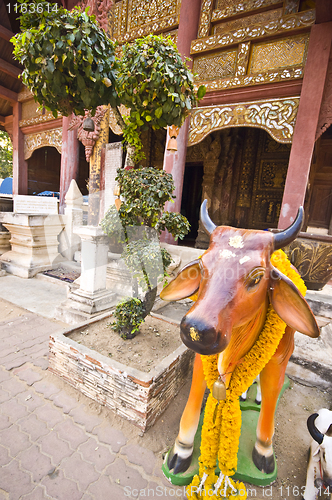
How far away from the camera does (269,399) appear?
6.03 feet

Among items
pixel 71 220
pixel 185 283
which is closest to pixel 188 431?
pixel 185 283

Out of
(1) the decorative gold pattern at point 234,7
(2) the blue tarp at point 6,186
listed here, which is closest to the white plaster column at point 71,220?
(1) the decorative gold pattern at point 234,7

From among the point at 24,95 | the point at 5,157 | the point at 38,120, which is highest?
the point at 24,95

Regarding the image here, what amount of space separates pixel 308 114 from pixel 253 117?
89cm

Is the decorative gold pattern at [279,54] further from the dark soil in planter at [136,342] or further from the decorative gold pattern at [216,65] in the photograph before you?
the dark soil in planter at [136,342]

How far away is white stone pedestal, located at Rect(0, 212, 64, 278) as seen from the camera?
5.80 m

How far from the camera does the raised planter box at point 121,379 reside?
2064 millimetres

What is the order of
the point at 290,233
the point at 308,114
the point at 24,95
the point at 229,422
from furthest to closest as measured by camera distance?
the point at 24,95
the point at 308,114
the point at 229,422
the point at 290,233

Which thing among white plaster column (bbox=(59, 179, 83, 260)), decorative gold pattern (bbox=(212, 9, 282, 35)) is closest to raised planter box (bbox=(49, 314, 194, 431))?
white plaster column (bbox=(59, 179, 83, 260))

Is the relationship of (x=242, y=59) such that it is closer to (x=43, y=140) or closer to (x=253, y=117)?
(x=253, y=117)

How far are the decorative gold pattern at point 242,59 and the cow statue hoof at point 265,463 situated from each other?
5534mm

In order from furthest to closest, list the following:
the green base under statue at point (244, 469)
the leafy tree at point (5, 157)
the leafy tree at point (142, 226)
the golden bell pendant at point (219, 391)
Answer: the leafy tree at point (5, 157)
the leafy tree at point (142, 226)
the green base under statue at point (244, 469)
the golden bell pendant at point (219, 391)

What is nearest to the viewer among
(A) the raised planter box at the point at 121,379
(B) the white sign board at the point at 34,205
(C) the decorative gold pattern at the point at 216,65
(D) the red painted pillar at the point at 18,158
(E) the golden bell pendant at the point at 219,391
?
(E) the golden bell pendant at the point at 219,391

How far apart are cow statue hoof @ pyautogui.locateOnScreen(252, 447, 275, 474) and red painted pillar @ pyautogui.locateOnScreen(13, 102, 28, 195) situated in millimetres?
11130
